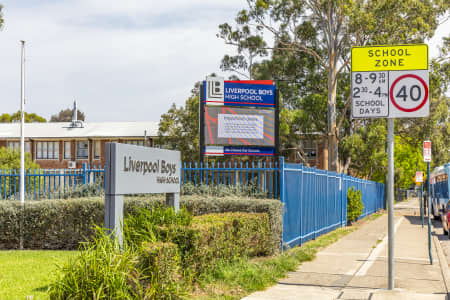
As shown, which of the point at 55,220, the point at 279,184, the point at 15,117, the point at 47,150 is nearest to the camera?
the point at 279,184

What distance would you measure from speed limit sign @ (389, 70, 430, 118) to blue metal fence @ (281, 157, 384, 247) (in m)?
4.50

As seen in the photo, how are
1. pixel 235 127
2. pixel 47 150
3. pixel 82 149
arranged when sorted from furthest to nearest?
pixel 47 150 → pixel 82 149 → pixel 235 127

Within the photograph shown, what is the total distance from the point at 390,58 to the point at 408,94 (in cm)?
66

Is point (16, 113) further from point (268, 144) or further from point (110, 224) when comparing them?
point (110, 224)

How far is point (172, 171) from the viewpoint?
9.26 metres

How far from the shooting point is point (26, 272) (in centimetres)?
1016

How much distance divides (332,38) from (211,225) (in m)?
27.0

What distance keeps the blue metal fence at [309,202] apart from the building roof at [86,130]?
37698 mm

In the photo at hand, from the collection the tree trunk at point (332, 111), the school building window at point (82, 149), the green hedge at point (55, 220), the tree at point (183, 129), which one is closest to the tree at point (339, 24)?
the tree trunk at point (332, 111)

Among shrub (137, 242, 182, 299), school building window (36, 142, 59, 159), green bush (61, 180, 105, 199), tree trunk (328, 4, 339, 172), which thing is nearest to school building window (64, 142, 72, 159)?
school building window (36, 142, 59, 159)

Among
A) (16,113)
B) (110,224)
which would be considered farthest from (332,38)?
(16,113)

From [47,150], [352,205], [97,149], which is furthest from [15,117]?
[352,205]

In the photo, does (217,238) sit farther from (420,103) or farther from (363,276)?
(420,103)

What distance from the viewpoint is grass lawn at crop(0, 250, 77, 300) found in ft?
26.6
